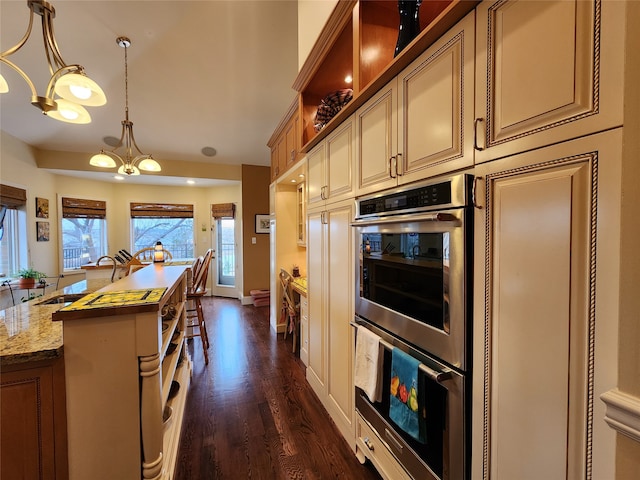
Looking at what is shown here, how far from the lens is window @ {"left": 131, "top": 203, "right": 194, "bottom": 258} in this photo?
20.1 feet

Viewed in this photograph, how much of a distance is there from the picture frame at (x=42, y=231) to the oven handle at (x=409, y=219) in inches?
209

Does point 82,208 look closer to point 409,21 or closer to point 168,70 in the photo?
point 168,70

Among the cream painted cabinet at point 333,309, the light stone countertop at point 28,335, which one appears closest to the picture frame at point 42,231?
the light stone countertop at point 28,335

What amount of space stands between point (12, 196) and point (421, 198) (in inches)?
204

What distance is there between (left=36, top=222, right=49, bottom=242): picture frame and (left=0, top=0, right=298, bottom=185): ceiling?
0.94m

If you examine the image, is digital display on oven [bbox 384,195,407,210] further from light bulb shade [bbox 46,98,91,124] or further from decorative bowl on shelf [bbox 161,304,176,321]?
light bulb shade [bbox 46,98,91,124]

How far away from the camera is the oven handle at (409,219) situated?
3.26 ft

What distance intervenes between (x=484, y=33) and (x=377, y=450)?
193 cm

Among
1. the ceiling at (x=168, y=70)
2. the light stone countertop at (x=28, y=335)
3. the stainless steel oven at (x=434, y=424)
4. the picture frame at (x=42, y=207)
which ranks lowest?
the stainless steel oven at (x=434, y=424)

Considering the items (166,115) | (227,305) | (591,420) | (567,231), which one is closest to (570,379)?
(591,420)

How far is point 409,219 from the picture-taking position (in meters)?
1.18

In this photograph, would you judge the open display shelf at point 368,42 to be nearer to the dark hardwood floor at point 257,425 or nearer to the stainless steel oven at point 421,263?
the stainless steel oven at point 421,263

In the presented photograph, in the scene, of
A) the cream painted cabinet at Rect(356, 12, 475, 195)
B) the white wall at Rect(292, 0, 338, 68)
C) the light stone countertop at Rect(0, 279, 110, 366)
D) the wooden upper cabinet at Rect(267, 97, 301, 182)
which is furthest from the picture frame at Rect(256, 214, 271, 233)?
the cream painted cabinet at Rect(356, 12, 475, 195)

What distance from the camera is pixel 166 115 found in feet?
13.6
